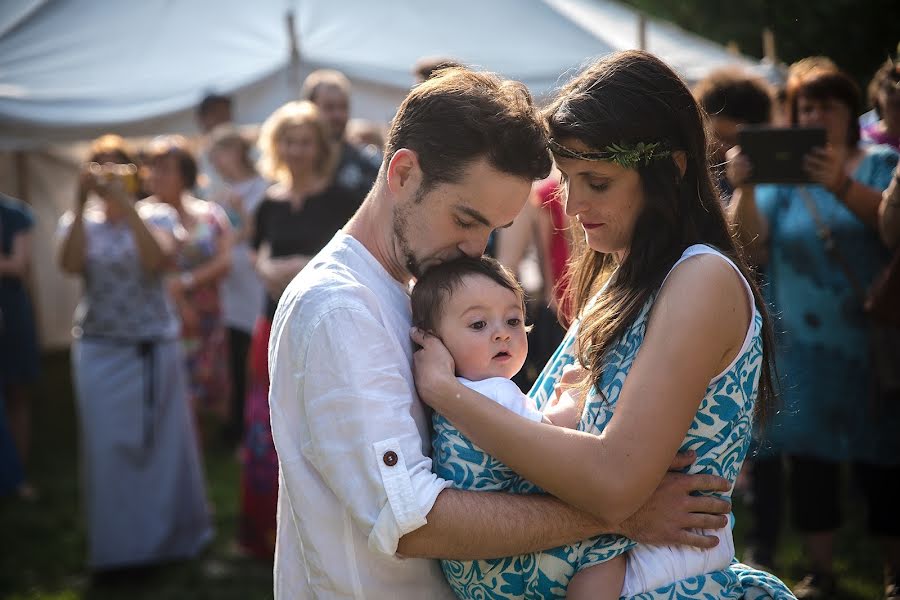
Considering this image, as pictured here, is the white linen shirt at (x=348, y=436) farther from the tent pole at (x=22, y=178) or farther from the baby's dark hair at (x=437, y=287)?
the tent pole at (x=22, y=178)

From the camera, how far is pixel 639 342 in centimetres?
191

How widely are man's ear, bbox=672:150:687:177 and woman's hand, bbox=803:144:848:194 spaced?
1952 millimetres

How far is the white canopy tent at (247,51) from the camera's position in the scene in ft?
21.9

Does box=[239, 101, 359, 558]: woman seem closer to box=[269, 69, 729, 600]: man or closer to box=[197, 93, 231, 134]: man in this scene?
box=[197, 93, 231, 134]: man

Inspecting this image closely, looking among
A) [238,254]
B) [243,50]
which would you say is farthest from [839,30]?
[238,254]

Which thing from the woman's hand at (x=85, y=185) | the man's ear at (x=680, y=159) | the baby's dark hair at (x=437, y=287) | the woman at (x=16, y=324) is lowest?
the woman at (x=16, y=324)

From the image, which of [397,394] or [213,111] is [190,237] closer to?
[213,111]

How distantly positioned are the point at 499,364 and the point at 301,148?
3.22 m

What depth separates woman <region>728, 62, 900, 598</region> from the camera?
3.95m

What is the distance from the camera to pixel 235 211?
7344mm

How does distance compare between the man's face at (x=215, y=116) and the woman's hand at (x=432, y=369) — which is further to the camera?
the man's face at (x=215, y=116)

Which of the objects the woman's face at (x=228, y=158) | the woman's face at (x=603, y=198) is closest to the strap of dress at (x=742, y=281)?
the woman's face at (x=603, y=198)

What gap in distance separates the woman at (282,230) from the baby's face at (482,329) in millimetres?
2849

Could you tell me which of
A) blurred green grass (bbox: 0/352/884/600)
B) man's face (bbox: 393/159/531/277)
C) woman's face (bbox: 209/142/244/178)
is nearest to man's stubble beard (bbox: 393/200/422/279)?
man's face (bbox: 393/159/531/277)
